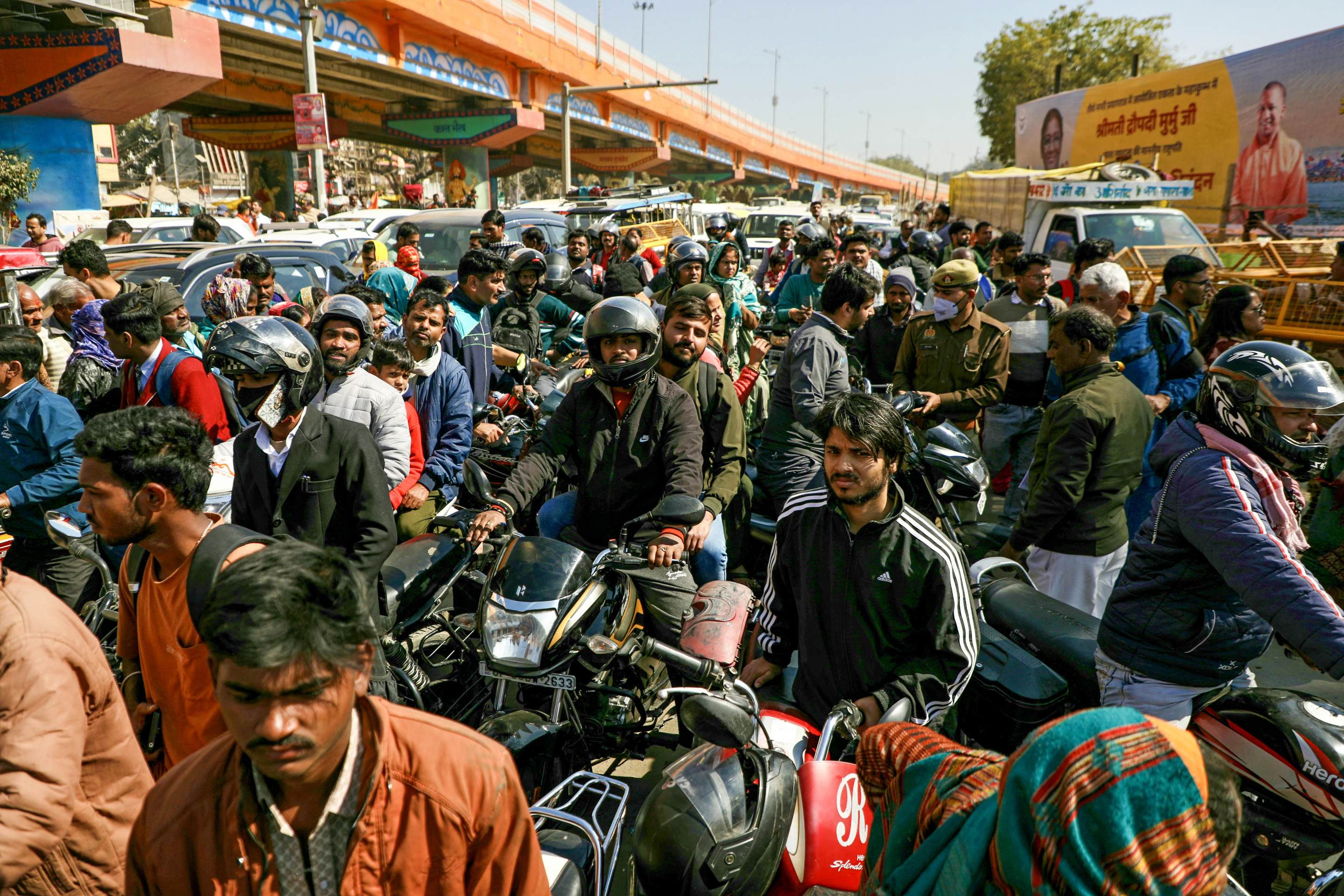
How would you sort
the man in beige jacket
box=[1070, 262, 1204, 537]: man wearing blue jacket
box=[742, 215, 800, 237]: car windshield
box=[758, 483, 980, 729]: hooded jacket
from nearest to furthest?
the man in beige jacket → box=[758, 483, 980, 729]: hooded jacket → box=[1070, 262, 1204, 537]: man wearing blue jacket → box=[742, 215, 800, 237]: car windshield

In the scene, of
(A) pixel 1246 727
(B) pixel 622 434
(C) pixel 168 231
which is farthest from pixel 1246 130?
(C) pixel 168 231

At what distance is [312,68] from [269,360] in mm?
A: 14980

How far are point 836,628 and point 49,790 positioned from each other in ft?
6.45

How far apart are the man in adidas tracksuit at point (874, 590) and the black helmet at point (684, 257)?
5229 mm

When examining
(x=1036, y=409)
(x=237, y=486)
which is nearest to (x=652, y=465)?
(x=237, y=486)

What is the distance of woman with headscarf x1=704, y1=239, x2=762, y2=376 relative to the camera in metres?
8.66

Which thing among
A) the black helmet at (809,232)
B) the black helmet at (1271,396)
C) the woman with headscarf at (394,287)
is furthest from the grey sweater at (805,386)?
the black helmet at (809,232)

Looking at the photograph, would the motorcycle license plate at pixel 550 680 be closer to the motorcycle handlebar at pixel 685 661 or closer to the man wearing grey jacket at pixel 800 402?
the motorcycle handlebar at pixel 685 661

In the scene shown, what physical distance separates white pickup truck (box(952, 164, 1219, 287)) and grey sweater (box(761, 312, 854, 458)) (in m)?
6.58

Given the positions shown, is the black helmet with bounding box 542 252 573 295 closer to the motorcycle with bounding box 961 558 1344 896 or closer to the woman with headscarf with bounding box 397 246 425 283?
the woman with headscarf with bounding box 397 246 425 283

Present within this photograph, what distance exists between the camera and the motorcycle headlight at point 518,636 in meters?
2.75

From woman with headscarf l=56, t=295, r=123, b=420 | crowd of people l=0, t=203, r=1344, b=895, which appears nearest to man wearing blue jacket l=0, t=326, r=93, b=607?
Answer: crowd of people l=0, t=203, r=1344, b=895

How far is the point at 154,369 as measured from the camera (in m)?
4.59

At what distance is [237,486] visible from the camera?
314 cm
